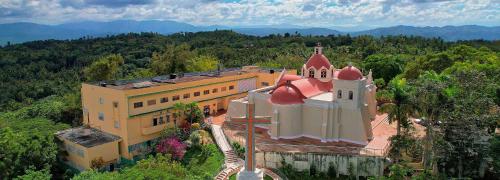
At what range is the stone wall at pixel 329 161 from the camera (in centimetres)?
2580

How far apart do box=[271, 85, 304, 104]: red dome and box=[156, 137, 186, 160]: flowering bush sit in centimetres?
822

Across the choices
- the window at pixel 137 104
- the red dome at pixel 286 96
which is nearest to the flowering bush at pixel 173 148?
the window at pixel 137 104

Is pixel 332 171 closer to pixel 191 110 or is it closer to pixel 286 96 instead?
pixel 286 96

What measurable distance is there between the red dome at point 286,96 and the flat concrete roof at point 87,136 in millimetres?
13747

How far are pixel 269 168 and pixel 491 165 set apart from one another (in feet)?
47.2

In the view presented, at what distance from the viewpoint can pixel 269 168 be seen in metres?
27.4

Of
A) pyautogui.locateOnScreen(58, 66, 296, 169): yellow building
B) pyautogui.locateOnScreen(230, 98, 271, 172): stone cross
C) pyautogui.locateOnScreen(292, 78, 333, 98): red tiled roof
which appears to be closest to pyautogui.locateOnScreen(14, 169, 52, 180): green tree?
pyautogui.locateOnScreen(58, 66, 296, 169): yellow building

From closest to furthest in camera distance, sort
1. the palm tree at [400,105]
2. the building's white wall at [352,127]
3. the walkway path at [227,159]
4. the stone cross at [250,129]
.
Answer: the stone cross at [250,129]
the walkway path at [227,159]
the palm tree at [400,105]
the building's white wall at [352,127]

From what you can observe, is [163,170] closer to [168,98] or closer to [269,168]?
[269,168]

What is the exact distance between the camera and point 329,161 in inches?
1042

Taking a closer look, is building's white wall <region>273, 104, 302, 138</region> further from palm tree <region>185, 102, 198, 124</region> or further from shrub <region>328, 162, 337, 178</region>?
palm tree <region>185, 102, 198, 124</region>

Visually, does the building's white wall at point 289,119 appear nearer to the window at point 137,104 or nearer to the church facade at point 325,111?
the church facade at point 325,111

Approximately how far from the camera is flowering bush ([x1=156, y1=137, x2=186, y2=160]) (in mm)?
30172

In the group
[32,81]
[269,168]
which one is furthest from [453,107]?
[32,81]
